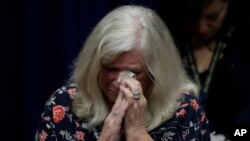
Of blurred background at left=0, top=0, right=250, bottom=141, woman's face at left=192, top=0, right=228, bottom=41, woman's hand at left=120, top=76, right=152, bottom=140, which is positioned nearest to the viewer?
woman's hand at left=120, top=76, right=152, bottom=140

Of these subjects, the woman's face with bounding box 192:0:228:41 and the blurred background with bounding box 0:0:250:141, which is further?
the woman's face with bounding box 192:0:228:41

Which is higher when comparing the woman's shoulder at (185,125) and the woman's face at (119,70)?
the woman's face at (119,70)

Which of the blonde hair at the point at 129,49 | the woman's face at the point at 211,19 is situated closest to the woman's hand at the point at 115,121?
the blonde hair at the point at 129,49

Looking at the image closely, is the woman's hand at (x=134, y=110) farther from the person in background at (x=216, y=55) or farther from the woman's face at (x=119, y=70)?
the person in background at (x=216, y=55)

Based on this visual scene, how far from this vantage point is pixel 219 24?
8.58ft

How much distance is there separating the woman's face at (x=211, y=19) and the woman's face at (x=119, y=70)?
33.5 inches

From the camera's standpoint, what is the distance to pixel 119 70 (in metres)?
1.77

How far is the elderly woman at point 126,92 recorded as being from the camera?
5.80 ft

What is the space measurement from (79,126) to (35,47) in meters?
0.69

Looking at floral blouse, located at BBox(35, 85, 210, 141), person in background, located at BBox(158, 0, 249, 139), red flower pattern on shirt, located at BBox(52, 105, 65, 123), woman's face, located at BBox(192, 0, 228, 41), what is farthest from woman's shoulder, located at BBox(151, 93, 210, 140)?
woman's face, located at BBox(192, 0, 228, 41)

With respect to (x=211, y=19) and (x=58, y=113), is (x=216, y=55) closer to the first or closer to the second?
(x=211, y=19)

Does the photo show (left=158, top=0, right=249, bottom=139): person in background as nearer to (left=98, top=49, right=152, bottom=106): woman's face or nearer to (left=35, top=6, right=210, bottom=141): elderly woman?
(left=35, top=6, right=210, bottom=141): elderly woman

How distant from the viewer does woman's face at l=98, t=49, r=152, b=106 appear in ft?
5.77

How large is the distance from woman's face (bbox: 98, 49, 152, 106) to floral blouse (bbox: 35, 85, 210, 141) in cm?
16
